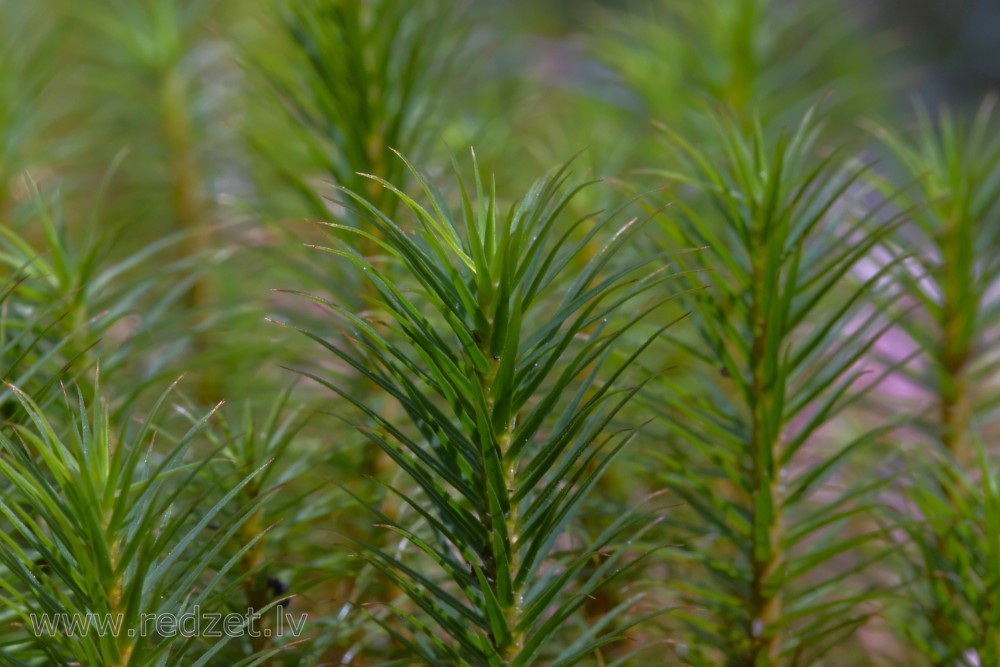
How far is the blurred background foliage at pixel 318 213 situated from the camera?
36 cm

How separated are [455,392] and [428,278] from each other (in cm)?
4

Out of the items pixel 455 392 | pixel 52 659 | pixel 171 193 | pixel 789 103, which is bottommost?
pixel 52 659

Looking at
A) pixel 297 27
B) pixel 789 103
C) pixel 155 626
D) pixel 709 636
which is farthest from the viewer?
pixel 789 103

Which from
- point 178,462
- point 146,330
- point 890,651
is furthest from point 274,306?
point 890,651

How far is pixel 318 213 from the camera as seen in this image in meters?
0.48

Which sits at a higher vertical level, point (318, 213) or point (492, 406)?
point (318, 213)

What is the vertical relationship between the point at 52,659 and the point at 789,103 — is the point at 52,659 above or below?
below

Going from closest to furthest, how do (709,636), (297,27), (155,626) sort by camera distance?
(155,626) → (709,636) → (297,27)

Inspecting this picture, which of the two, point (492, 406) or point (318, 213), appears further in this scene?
point (318, 213)

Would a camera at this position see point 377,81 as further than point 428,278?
Yes

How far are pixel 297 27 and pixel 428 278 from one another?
0.86 feet

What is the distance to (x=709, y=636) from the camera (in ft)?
1.21

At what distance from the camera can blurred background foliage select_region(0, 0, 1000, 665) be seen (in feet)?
1.18

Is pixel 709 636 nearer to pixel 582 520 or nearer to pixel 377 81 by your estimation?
pixel 582 520
